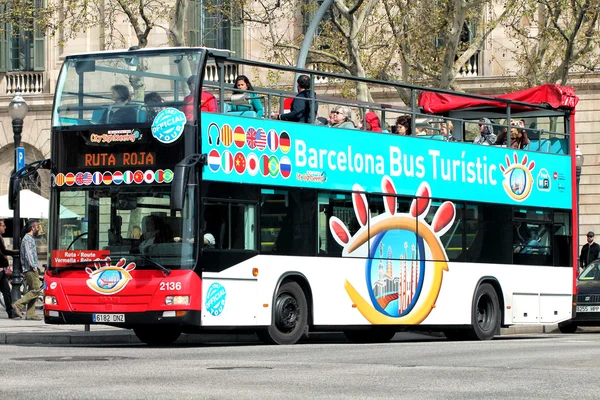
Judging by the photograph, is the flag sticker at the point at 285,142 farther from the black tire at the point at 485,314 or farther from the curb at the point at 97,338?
the black tire at the point at 485,314

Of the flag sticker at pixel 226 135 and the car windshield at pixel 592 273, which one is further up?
the flag sticker at pixel 226 135

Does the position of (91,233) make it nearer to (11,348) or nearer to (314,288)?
(11,348)

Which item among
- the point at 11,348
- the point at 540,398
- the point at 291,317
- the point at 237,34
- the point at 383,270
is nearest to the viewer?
the point at 540,398

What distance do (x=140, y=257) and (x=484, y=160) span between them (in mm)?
7082

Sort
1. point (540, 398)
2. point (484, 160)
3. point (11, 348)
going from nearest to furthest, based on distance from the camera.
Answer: point (540, 398) < point (11, 348) < point (484, 160)

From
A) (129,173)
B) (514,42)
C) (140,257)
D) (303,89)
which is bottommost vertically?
(140,257)

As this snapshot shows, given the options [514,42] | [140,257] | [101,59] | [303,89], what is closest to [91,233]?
[140,257]

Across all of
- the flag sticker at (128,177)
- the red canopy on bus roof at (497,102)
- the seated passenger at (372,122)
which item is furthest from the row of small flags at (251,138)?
the red canopy on bus roof at (497,102)

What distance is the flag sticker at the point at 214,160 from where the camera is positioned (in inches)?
674

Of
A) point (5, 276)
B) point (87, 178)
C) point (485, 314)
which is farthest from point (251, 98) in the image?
point (5, 276)

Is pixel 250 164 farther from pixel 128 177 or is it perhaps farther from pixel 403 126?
pixel 403 126

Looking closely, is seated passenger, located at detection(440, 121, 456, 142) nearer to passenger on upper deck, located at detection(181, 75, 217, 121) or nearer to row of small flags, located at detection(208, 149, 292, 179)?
row of small flags, located at detection(208, 149, 292, 179)

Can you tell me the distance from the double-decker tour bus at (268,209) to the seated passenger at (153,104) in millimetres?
Answer: 21

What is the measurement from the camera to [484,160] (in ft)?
72.0
